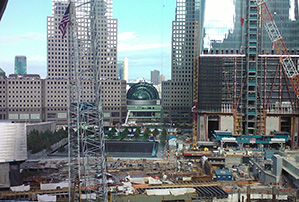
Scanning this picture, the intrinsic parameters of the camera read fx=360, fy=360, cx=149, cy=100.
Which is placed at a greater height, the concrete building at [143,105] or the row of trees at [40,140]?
the concrete building at [143,105]

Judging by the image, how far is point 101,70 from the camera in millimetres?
59250

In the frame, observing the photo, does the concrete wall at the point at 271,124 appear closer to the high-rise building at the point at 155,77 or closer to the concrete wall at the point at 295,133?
the concrete wall at the point at 295,133

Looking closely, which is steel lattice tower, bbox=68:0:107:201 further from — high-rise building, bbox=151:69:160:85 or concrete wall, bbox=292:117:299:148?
high-rise building, bbox=151:69:160:85

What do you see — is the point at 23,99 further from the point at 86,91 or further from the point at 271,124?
the point at 86,91

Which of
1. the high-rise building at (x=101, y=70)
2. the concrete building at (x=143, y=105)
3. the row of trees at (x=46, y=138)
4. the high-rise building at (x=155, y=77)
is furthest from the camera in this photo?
the high-rise building at (x=155, y=77)

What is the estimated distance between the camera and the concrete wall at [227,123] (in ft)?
122

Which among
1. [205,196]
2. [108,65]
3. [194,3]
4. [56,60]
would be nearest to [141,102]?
[108,65]

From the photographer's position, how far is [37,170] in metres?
27.5

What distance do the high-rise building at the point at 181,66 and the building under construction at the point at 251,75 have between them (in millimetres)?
20384

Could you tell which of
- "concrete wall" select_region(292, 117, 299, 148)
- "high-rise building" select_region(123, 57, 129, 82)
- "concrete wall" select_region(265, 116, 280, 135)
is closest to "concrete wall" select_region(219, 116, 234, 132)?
"concrete wall" select_region(265, 116, 280, 135)

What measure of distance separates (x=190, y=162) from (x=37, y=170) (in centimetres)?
1228

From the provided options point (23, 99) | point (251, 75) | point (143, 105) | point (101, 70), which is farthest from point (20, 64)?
point (251, 75)

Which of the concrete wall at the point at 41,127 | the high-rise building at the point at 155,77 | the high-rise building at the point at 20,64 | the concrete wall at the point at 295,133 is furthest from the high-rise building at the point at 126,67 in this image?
the concrete wall at the point at 295,133

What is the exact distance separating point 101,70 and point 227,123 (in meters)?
28.2
